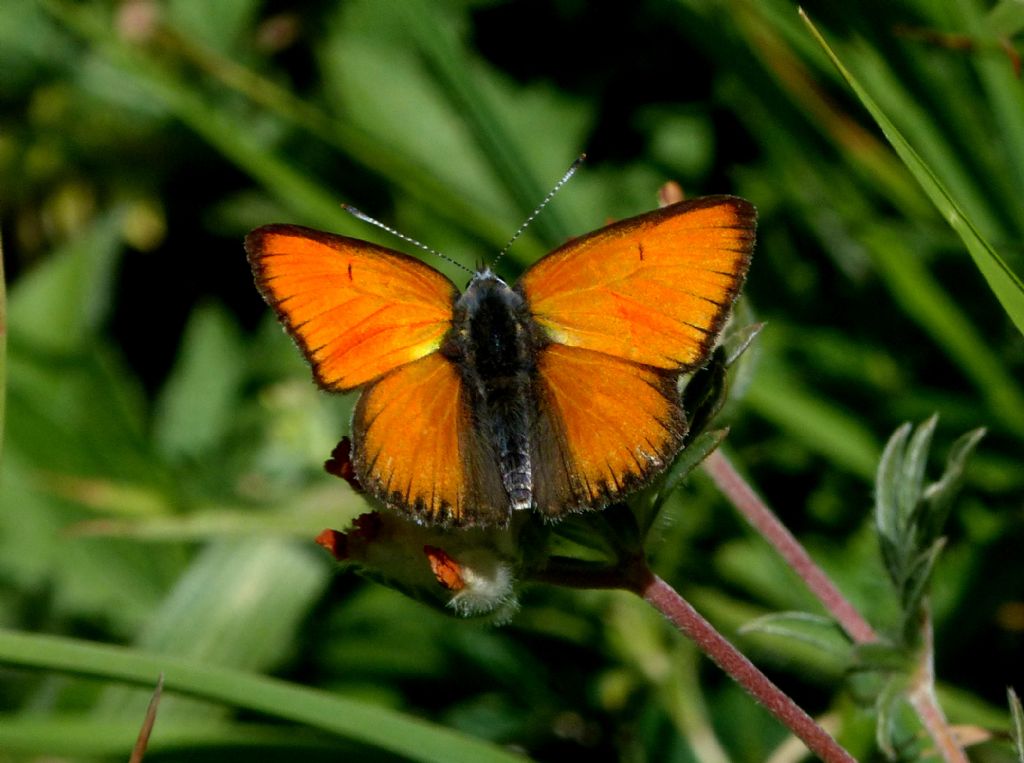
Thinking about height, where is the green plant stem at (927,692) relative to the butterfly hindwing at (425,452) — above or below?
above

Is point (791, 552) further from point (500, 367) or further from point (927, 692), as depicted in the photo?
point (500, 367)

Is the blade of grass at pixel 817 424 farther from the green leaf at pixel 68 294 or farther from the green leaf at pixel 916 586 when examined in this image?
the green leaf at pixel 68 294

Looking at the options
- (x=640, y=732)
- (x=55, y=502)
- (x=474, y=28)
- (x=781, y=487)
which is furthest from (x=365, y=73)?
(x=640, y=732)

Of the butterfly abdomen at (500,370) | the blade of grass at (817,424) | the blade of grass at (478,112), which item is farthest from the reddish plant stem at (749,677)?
the blade of grass at (478,112)

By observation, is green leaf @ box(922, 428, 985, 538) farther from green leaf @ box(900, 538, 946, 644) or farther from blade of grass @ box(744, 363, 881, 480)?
blade of grass @ box(744, 363, 881, 480)

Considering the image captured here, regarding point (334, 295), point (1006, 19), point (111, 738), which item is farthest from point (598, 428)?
point (1006, 19)

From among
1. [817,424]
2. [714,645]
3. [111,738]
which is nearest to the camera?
[714,645]

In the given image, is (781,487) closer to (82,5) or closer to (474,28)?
(474,28)

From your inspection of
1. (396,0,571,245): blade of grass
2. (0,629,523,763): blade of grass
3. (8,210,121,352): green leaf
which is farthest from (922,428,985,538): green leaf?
(8,210,121,352): green leaf
